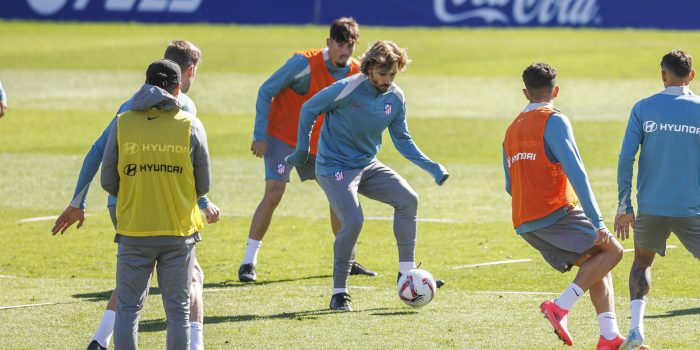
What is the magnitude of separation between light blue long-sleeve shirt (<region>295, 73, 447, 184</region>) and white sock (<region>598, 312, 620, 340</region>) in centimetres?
220

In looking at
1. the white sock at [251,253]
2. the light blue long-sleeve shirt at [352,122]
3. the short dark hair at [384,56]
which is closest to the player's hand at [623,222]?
the light blue long-sleeve shirt at [352,122]

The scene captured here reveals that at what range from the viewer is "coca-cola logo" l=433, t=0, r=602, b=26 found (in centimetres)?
3806

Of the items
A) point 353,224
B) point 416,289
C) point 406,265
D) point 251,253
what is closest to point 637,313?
point 416,289

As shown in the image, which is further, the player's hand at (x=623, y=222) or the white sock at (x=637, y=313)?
the player's hand at (x=623, y=222)

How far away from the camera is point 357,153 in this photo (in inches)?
413

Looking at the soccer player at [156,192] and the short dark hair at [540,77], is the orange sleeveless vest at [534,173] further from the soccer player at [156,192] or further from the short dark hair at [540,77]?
the soccer player at [156,192]

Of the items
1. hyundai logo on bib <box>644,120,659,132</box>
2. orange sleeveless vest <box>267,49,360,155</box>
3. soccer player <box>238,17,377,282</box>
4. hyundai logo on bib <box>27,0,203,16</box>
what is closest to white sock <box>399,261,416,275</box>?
soccer player <box>238,17,377,282</box>

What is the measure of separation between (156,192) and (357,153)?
330 cm

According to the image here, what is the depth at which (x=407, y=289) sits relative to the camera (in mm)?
9828

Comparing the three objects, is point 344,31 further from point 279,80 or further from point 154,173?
point 154,173

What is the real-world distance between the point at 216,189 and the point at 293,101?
5022 millimetres

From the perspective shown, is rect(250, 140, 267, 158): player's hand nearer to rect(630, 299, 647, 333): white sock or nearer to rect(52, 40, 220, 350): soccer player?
rect(52, 40, 220, 350): soccer player

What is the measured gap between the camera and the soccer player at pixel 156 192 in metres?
7.39

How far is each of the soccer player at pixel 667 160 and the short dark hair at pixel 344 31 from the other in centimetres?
349
